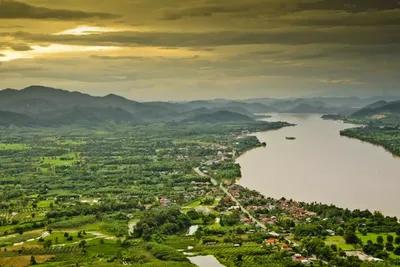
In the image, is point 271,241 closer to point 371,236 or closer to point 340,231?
point 340,231

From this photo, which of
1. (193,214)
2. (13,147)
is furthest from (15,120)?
(193,214)

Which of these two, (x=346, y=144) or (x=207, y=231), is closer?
(x=207, y=231)

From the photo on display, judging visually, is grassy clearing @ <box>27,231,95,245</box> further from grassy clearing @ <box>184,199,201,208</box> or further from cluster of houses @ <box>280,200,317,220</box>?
cluster of houses @ <box>280,200,317,220</box>

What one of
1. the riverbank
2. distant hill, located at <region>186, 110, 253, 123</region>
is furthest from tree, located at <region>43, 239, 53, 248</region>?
distant hill, located at <region>186, 110, 253, 123</region>

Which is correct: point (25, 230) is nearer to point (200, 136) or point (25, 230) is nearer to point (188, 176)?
point (188, 176)

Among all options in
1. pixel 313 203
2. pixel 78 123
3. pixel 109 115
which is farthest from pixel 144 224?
pixel 109 115
